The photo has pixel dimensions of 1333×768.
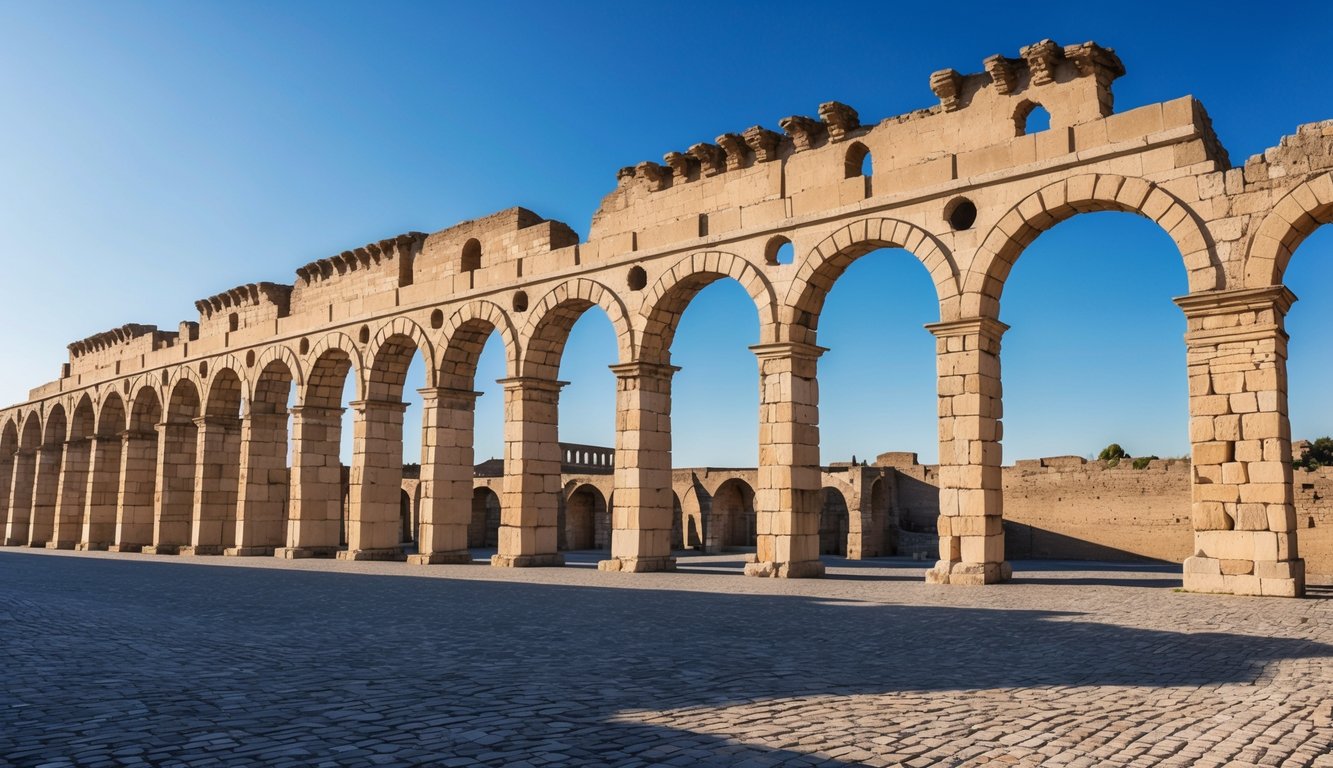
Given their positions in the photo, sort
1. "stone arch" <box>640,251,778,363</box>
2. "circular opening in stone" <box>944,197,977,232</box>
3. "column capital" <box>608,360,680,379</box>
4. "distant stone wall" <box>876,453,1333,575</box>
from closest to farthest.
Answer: "circular opening in stone" <box>944,197,977,232</box>, "stone arch" <box>640,251,778,363</box>, "column capital" <box>608,360,680,379</box>, "distant stone wall" <box>876,453,1333,575</box>

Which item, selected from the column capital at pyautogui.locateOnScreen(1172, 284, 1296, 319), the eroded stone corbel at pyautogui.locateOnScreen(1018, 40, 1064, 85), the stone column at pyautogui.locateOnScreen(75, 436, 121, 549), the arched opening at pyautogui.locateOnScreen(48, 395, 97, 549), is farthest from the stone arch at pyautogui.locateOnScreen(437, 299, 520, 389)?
the arched opening at pyautogui.locateOnScreen(48, 395, 97, 549)

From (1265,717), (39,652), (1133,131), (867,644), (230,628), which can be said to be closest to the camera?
(1265,717)

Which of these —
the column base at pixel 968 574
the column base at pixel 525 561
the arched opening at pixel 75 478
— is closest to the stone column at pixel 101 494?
the arched opening at pixel 75 478

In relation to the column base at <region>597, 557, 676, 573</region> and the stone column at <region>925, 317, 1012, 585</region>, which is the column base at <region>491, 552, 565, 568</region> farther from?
the stone column at <region>925, 317, 1012, 585</region>

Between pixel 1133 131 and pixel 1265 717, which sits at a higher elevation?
pixel 1133 131

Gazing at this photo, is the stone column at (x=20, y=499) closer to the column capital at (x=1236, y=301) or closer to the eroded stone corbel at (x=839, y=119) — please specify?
the eroded stone corbel at (x=839, y=119)

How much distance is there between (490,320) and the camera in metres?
21.1

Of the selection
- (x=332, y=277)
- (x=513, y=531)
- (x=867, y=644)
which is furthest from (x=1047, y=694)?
(x=332, y=277)

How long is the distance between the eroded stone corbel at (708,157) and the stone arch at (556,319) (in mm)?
2908

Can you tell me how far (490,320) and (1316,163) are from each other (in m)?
14.7

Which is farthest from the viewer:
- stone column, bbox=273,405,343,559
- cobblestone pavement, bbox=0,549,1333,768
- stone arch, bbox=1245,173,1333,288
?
stone column, bbox=273,405,343,559

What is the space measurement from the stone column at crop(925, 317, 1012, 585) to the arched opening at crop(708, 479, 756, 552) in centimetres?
1941

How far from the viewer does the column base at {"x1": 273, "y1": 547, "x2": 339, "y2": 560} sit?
2394cm

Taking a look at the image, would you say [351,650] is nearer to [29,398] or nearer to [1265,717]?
[1265,717]
